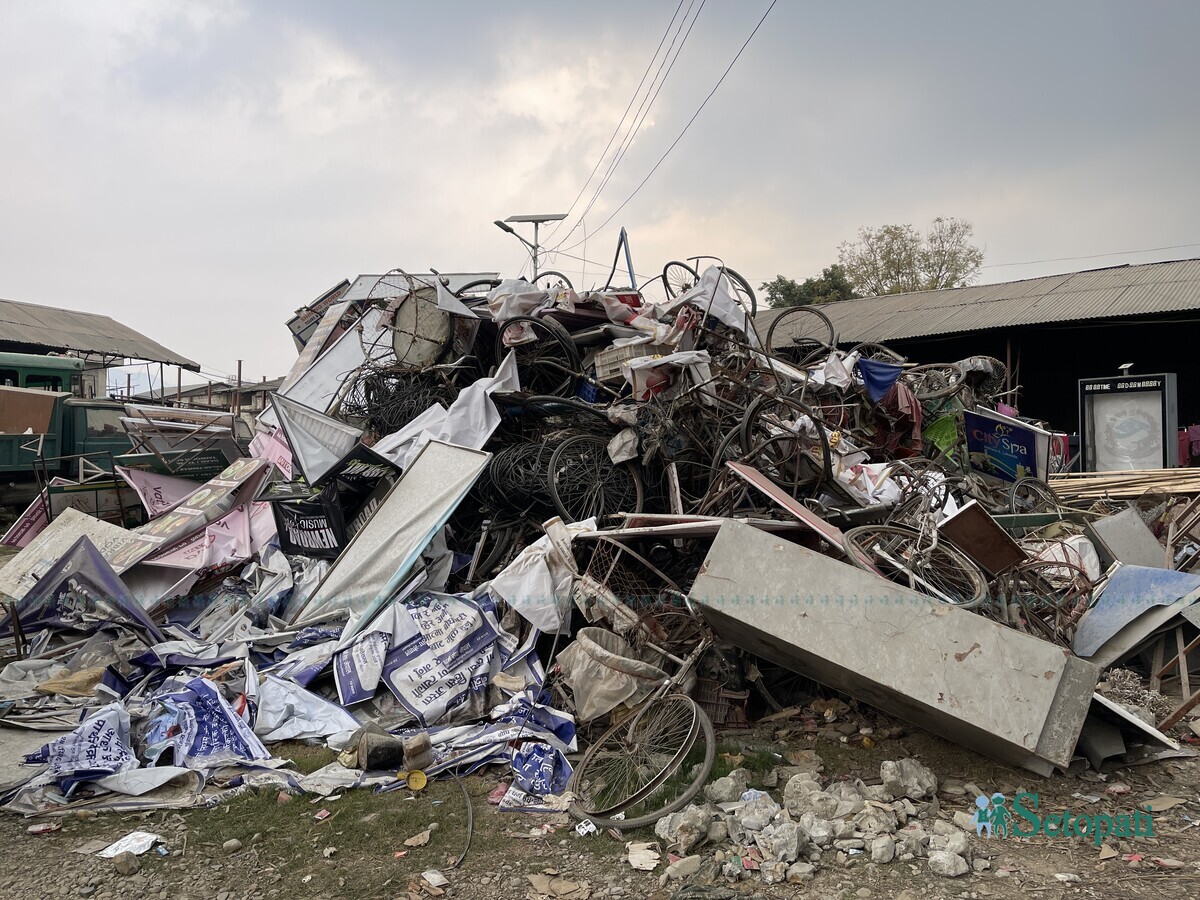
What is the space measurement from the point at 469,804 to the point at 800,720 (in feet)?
6.40

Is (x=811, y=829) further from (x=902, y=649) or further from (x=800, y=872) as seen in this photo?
(x=902, y=649)

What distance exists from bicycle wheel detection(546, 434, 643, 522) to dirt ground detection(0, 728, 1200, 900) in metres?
2.50

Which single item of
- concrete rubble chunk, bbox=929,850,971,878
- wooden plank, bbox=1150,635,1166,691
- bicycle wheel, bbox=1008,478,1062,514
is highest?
bicycle wheel, bbox=1008,478,1062,514

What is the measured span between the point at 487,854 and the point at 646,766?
0.88 metres

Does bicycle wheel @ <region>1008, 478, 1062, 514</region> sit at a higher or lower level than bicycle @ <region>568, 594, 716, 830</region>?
higher

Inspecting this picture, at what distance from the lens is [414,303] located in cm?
813

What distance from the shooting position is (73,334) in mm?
23750

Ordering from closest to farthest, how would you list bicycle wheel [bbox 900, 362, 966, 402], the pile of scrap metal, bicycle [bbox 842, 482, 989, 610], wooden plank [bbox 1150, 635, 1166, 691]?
the pile of scrap metal → bicycle [bbox 842, 482, 989, 610] → wooden plank [bbox 1150, 635, 1166, 691] → bicycle wheel [bbox 900, 362, 966, 402]

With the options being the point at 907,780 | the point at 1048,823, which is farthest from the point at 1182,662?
the point at 907,780

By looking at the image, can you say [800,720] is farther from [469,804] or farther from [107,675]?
[107,675]

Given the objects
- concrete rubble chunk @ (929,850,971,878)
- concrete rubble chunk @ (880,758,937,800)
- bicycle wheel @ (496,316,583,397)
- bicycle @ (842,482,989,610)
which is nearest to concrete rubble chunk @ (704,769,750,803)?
concrete rubble chunk @ (880,758,937,800)

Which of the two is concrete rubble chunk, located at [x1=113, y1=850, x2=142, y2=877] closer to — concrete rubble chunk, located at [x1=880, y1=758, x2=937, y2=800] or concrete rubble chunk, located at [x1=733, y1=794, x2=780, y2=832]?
concrete rubble chunk, located at [x1=733, y1=794, x2=780, y2=832]

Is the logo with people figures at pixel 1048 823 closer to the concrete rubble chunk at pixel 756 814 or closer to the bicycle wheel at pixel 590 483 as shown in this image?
the concrete rubble chunk at pixel 756 814

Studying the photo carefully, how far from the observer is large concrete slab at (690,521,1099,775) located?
10.7 ft
